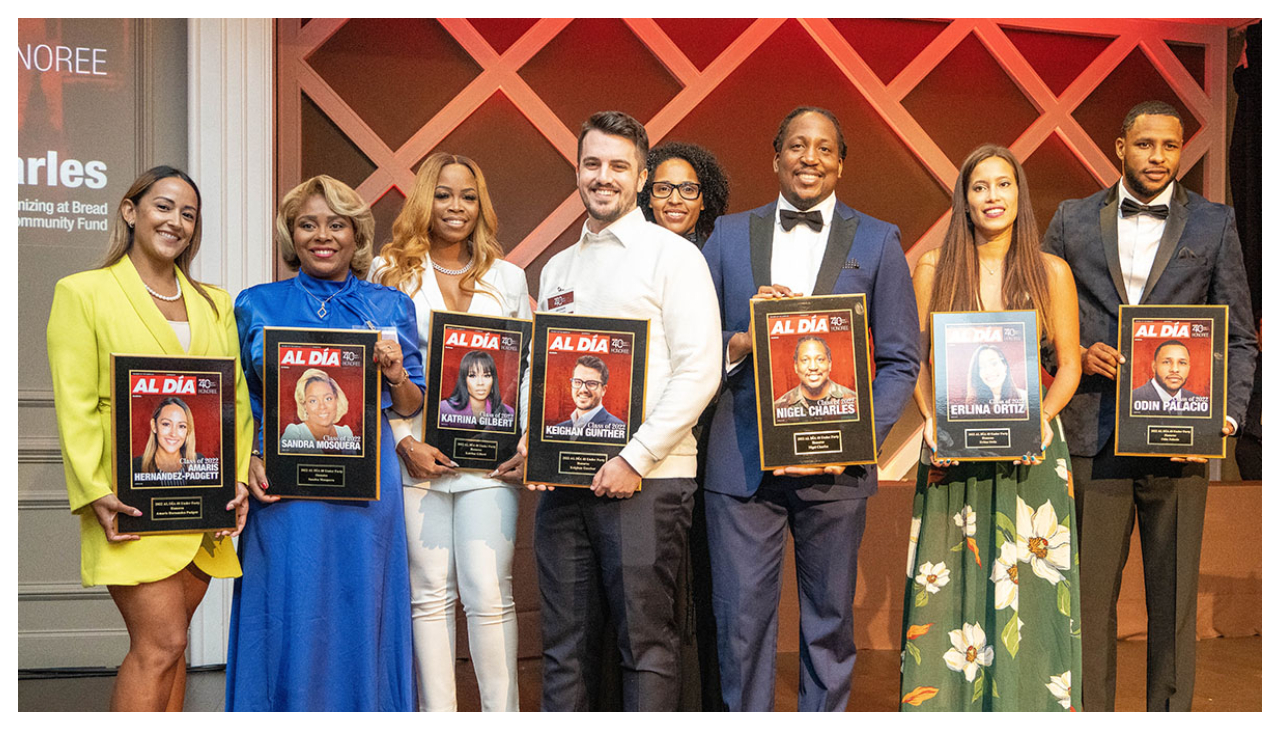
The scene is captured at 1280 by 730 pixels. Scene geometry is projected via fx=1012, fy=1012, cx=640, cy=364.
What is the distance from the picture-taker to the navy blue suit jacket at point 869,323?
96.4 inches

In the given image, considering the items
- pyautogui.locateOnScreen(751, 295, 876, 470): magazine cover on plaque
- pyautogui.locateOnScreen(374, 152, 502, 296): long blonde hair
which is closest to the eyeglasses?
pyautogui.locateOnScreen(374, 152, 502, 296): long blonde hair

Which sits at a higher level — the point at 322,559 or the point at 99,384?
the point at 99,384

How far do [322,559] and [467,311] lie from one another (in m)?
0.69

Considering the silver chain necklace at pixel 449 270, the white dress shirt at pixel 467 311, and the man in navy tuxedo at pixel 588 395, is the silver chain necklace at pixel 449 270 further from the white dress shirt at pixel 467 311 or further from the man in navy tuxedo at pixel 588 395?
the man in navy tuxedo at pixel 588 395

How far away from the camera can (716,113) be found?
4113 millimetres

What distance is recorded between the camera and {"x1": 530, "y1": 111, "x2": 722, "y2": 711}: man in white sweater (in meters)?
2.36

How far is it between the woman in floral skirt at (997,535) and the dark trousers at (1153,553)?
15cm

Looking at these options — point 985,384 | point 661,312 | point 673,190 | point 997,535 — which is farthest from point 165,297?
point 997,535

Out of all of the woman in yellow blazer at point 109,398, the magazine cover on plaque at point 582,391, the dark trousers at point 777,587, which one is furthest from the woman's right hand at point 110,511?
the dark trousers at point 777,587

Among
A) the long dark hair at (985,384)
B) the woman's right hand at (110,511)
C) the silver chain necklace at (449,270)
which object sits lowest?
the woman's right hand at (110,511)

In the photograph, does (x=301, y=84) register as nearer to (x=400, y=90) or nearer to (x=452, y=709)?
(x=400, y=90)

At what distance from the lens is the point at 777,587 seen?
246cm

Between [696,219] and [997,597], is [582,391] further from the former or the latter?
[997,597]
